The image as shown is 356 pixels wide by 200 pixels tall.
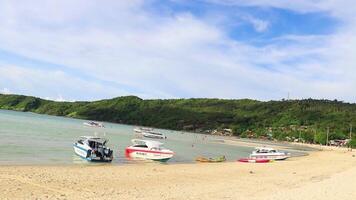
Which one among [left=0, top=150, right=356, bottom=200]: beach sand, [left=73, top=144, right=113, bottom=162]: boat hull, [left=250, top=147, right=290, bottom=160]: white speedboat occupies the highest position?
[left=250, top=147, right=290, bottom=160]: white speedboat

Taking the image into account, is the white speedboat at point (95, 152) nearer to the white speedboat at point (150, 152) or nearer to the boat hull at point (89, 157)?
the boat hull at point (89, 157)

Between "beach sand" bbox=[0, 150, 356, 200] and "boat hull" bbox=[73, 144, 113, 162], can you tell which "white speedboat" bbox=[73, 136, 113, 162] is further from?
"beach sand" bbox=[0, 150, 356, 200]

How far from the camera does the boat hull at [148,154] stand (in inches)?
1993

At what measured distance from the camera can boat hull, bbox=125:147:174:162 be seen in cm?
5062

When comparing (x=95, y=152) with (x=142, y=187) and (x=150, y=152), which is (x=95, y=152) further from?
(x=142, y=187)

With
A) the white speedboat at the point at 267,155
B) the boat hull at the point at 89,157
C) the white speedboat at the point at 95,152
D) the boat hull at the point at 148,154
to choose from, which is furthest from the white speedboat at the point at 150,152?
the white speedboat at the point at 267,155

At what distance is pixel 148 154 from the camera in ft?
168

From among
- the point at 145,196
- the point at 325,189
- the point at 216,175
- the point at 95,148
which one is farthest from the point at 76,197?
the point at 95,148

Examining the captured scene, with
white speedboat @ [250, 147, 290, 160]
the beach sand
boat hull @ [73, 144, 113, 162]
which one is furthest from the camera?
white speedboat @ [250, 147, 290, 160]

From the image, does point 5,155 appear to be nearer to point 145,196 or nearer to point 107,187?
point 107,187

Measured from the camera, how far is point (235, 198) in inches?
901

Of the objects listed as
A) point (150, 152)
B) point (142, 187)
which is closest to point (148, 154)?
point (150, 152)

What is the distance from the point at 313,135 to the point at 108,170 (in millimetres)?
150897

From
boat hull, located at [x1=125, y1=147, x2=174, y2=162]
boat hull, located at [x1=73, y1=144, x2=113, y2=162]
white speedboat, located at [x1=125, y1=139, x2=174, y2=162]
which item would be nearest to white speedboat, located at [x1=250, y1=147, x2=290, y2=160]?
white speedboat, located at [x1=125, y1=139, x2=174, y2=162]
